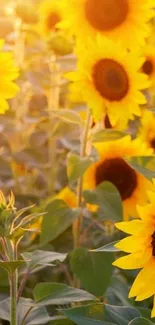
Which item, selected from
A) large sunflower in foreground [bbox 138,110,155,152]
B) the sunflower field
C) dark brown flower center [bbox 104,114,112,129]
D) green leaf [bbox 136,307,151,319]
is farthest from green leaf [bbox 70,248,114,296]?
large sunflower in foreground [bbox 138,110,155,152]

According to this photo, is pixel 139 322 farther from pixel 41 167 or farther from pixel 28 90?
pixel 28 90

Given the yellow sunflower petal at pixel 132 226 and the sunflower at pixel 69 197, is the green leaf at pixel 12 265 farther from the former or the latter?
the sunflower at pixel 69 197

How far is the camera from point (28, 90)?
260 cm

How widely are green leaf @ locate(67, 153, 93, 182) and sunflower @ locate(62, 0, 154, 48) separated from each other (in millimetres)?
357

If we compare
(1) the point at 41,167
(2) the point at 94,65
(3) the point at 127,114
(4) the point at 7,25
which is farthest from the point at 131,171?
(4) the point at 7,25

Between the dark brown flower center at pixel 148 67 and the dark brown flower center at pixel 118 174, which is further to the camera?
the dark brown flower center at pixel 148 67

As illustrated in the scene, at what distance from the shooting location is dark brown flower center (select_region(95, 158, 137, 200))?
187 centimetres

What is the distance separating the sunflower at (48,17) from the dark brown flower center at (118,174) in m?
0.82

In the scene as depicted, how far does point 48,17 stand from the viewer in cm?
260

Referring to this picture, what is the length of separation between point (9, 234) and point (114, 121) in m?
0.63

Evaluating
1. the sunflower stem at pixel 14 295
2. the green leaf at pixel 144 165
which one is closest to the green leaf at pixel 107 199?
the green leaf at pixel 144 165

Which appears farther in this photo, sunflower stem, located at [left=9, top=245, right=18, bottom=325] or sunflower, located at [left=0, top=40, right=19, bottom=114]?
sunflower, located at [left=0, top=40, right=19, bottom=114]

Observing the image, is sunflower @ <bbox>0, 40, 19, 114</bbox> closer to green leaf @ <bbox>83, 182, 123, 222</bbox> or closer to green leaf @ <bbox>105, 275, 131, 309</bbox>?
green leaf @ <bbox>83, 182, 123, 222</bbox>

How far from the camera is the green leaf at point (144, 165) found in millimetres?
1398
